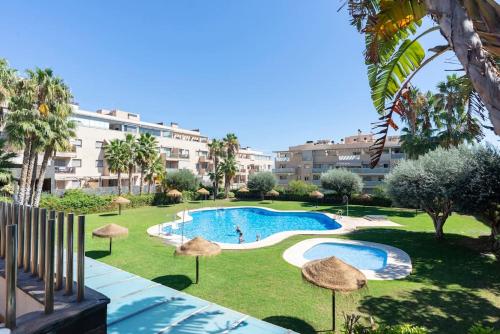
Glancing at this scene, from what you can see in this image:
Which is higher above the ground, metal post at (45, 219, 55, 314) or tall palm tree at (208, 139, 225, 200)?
tall palm tree at (208, 139, 225, 200)

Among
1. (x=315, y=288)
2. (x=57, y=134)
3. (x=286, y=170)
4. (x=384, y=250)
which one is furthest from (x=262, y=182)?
(x=315, y=288)

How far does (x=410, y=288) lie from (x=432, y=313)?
2136mm

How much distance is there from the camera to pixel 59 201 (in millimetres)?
27812

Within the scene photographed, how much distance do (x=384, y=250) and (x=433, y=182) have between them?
5488 mm

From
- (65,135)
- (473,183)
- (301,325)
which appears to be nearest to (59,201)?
(65,135)

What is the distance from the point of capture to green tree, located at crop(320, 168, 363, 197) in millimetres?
39844

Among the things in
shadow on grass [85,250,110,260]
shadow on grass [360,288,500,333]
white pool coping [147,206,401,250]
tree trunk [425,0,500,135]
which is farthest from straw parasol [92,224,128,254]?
tree trunk [425,0,500,135]

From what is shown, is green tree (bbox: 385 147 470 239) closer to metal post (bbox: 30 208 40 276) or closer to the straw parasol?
the straw parasol

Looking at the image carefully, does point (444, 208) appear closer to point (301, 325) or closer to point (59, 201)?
point (301, 325)

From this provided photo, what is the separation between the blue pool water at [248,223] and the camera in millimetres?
25320

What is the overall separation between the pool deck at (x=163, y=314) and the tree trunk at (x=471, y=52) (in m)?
6.39

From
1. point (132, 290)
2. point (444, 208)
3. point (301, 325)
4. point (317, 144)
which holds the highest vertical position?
point (317, 144)

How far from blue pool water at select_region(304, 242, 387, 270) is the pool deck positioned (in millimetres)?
9789

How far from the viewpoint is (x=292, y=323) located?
871 centimetres
